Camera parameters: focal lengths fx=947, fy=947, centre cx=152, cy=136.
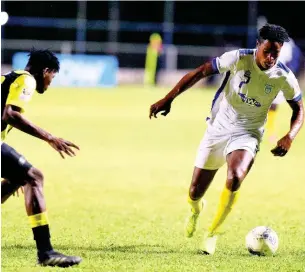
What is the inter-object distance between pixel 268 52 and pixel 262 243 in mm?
1700

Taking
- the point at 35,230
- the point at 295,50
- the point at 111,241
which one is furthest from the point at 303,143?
the point at 35,230

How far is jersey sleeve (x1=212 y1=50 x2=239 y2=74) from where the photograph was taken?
852 cm

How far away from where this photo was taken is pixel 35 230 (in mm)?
7500

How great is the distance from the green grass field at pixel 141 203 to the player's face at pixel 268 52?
1719 millimetres

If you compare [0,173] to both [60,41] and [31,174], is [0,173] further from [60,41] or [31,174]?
[60,41]

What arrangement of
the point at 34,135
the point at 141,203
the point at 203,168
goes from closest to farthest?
the point at 34,135 → the point at 203,168 → the point at 141,203

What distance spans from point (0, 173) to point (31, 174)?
0.24 m

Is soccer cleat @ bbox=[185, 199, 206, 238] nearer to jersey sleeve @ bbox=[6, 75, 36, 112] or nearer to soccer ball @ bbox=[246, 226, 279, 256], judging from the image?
soccer ball @ bbox=[246, 226, 279, 256]

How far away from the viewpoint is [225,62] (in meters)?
8.59

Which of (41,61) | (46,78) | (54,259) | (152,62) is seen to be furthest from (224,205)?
(152,62)

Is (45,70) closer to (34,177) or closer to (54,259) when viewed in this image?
(34,177)

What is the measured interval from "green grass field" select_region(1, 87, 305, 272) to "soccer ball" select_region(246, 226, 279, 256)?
0.08 meters

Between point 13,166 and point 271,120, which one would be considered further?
point 271,120

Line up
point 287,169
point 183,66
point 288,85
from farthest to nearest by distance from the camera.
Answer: point 183,66
point 287,169
point 288,85
